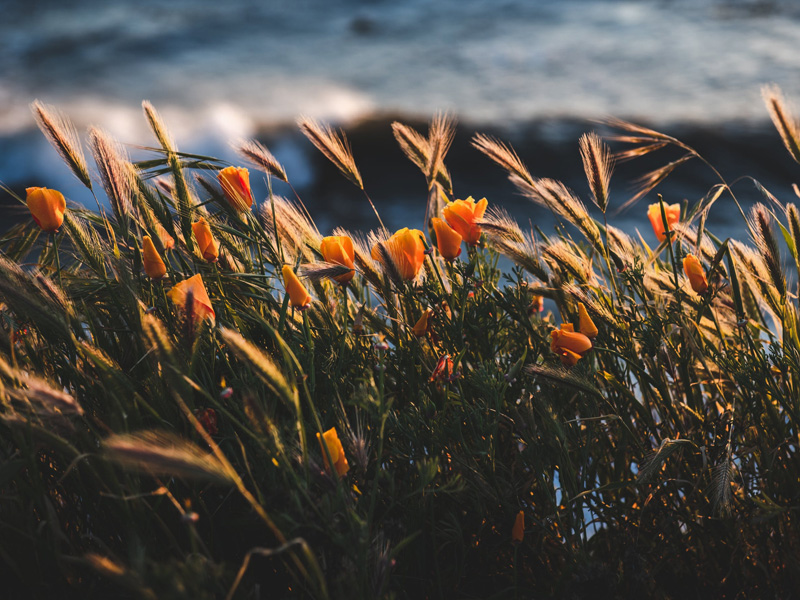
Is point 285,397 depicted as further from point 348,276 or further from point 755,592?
point 755,592

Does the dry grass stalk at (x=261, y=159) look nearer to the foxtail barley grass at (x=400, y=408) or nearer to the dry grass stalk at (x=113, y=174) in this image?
the foxtail barley grass at (x=400, y=408)

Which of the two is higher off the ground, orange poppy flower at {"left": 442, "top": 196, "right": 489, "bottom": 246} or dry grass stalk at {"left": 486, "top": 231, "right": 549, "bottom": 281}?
orange poppy flower at {"left": 442, "top": 196, "right": 489, "bottom": 246}

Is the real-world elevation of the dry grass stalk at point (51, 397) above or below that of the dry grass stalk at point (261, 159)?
below

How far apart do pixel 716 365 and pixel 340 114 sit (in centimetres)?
372

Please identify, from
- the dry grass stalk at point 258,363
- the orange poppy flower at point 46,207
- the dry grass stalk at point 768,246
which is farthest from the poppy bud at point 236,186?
the dry grass stalk at point 768,246

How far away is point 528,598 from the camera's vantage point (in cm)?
95

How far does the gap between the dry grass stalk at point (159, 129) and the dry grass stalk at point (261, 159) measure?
4.9 inches

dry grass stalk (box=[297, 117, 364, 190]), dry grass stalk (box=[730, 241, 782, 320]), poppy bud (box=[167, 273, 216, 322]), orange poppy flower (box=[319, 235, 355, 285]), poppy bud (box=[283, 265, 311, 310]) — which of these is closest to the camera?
poppy bud (box=[167, 273, 216, 322])

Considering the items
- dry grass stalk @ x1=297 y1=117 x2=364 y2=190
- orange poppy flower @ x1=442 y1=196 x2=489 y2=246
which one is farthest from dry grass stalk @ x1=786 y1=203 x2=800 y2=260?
dry grass stalk @ x1=297 y1=117 x2=364 y2=190

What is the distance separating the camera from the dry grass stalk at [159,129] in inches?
46.9

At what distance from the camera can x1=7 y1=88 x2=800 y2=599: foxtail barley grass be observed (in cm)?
80

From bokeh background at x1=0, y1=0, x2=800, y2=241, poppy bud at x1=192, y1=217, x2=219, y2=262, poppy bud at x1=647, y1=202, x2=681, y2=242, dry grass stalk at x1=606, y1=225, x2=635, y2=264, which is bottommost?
poppy bud at x1=192, y1=217, x2=219, y2=262

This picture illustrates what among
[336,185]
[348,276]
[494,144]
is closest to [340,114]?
[336,185]

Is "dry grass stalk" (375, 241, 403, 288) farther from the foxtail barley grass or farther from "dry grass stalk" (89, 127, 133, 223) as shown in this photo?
"dry grass stalk" (89, 127, 133, 223)
